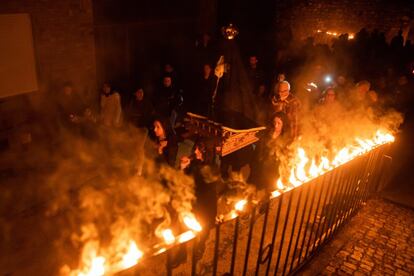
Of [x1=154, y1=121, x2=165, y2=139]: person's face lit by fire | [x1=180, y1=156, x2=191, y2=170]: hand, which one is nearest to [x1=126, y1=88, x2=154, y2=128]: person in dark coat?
[x1=154, y1=121, x2=165, y2=139]: person's face lit by fire

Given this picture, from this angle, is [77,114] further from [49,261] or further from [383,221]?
[383,221]

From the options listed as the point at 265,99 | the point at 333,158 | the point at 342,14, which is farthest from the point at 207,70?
the point at 342,14

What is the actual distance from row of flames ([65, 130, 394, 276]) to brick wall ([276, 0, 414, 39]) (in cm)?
1053

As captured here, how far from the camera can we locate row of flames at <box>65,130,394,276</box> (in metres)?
2.70

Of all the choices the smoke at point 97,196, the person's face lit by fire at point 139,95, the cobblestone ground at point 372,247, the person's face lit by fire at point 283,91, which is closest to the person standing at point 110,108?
the smoke at point 97,196

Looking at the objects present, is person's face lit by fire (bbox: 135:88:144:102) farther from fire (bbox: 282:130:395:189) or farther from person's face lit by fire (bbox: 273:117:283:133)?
fire (bbox: 282:130:395:189)

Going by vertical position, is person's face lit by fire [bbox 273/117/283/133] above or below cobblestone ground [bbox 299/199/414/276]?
above

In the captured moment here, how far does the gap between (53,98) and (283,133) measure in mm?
6361

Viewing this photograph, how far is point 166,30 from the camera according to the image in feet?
43.8

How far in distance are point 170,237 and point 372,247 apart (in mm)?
3956

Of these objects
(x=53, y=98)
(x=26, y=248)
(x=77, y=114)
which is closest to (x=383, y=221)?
(x=26, y=248)

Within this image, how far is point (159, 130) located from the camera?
641 centimetres

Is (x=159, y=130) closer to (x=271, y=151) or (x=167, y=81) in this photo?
(x=271, y=151)

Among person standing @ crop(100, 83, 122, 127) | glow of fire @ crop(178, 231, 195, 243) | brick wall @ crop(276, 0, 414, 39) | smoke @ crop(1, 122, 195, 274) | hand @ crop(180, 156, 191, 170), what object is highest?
brick wall @ crop(276, 0, 414, 39)
